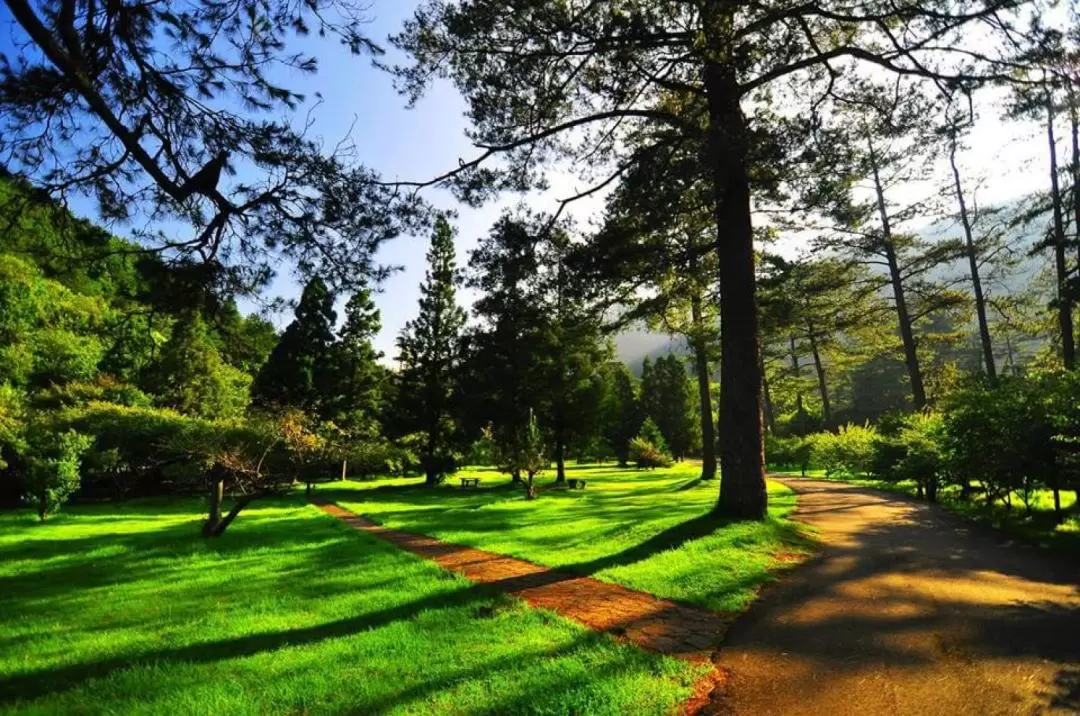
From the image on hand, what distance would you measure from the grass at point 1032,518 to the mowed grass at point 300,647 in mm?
8192

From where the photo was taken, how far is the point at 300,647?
5.21 m

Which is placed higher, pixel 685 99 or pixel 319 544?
pixel 685 99

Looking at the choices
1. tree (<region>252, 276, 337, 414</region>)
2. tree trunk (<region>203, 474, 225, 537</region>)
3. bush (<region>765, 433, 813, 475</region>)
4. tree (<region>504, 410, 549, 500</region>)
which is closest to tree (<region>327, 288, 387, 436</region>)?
tree (<region>252, 276, 337, 414</region>)

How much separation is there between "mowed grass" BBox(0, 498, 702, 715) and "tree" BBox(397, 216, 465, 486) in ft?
81.8

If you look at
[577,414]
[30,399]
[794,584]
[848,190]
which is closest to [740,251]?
[848,190]

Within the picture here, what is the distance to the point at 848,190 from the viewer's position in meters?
10.6

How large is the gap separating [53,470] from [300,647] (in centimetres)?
1774

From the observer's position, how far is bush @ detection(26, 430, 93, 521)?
57.4 feet

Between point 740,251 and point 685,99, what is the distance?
3449 mm

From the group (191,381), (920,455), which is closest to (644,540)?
(920,455)

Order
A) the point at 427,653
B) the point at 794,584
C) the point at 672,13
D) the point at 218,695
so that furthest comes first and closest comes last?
the point at 672,13 → the point at 794,584 → the point at 427,653 → the point at 218,695

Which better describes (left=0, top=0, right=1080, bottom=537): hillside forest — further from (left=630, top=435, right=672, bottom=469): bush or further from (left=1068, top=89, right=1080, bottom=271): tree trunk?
(left=630, top=435, right=672, bottom=469): bush

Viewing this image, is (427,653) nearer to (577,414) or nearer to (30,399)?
(577,414)

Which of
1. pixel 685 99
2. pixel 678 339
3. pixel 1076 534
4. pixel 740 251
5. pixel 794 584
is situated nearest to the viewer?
pixel 794 584
